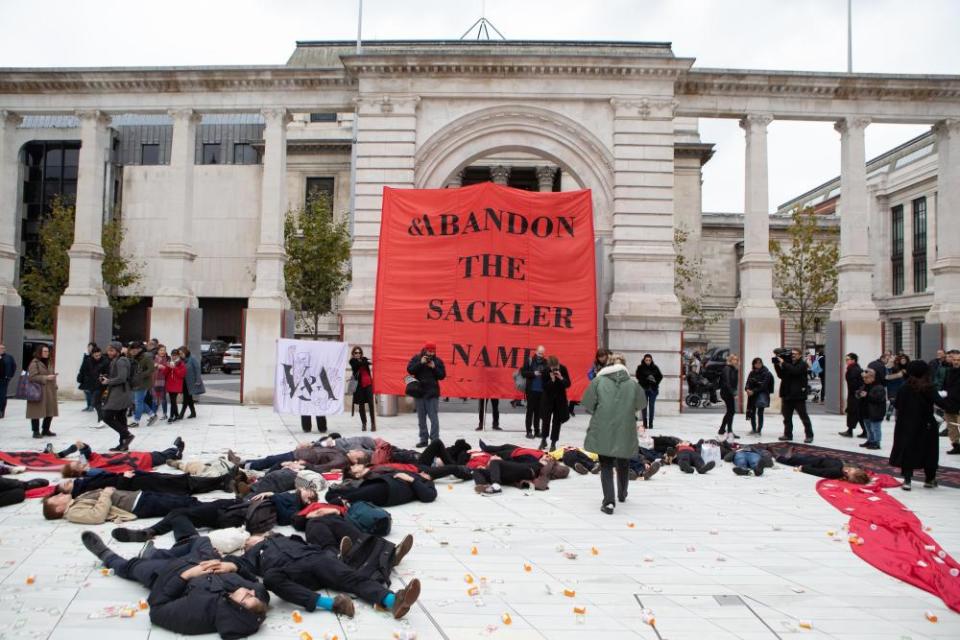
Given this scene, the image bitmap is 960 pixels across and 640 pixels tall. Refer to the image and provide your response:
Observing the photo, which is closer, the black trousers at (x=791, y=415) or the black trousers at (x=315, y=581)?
the black trousers at (x=315, y=581)

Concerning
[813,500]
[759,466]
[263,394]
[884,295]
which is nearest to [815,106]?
[759,466]

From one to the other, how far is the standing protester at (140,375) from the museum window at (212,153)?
36.1m

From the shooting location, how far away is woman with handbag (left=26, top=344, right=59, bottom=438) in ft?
45.3

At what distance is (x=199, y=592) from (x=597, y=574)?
3225 millimetres

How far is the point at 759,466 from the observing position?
1165cm

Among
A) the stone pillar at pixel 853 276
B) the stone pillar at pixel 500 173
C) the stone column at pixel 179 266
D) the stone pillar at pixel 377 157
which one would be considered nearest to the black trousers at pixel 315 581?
the stone pillar at pixel 377 157

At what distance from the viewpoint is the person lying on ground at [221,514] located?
22.9ft

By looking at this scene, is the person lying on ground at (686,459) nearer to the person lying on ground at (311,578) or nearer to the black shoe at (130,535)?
the person lying on ground at (311,578)

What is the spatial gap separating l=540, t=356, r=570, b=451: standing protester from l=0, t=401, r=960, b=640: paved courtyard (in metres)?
3.22

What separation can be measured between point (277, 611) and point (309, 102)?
18603 millimetres

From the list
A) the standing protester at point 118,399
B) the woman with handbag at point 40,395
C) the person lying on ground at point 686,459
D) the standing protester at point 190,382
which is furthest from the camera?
the standing protester at point 190,382

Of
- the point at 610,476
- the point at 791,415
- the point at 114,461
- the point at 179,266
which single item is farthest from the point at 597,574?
the point at 179,266

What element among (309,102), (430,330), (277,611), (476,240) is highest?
(309,102)

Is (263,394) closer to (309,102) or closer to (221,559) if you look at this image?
(309,102)
